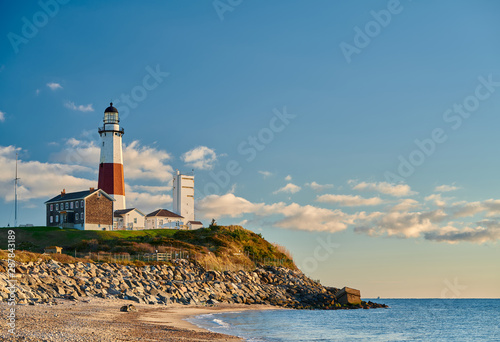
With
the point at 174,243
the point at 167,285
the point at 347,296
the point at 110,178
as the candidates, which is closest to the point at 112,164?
the point at 110,178

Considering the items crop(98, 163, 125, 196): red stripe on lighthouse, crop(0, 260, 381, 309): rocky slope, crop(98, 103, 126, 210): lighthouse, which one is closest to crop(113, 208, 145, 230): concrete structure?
crop(98, 103, 126, 210): lighthouse

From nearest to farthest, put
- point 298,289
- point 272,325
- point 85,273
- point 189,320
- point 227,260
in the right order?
point 189,320 < point 272,325 < point 85,273 < point 298,289 < point 227,260

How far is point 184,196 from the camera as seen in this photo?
269 ft

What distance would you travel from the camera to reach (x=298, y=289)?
50750 millimetres

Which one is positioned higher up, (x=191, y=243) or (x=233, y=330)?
(x=191, y=243)

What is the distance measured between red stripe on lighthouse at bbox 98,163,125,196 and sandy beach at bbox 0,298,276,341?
42.0 m

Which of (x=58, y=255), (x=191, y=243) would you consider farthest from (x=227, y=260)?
(x=58, y=255)

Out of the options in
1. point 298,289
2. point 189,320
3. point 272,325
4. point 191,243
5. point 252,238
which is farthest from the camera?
point 252,238

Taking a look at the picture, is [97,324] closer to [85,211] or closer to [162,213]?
[85,211]

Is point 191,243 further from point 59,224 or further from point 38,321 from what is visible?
point 38,321

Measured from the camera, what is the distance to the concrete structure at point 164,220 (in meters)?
76.0

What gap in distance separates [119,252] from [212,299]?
16280 mm

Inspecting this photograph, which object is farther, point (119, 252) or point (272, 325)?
point (119, 252)

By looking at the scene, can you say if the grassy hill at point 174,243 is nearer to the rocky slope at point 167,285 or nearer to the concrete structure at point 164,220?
the rocky slope at point 167,285
